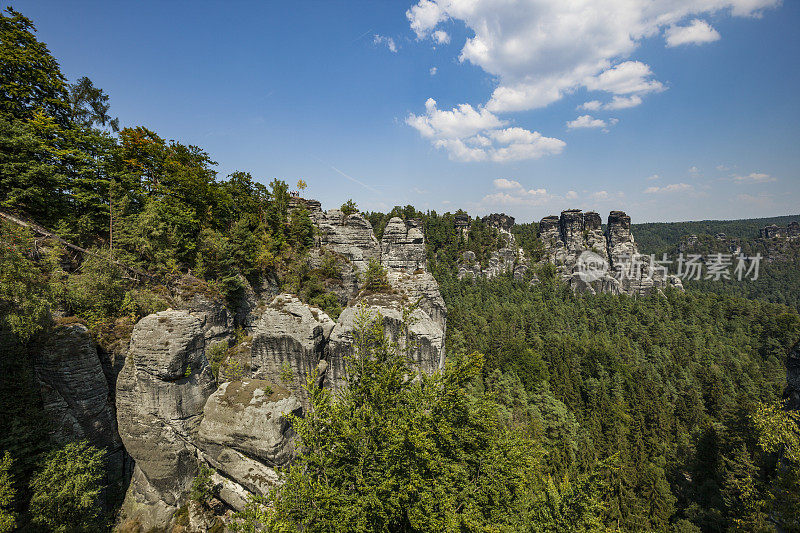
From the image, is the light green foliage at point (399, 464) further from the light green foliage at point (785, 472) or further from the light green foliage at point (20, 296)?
the light green foliage at point (785, 472)

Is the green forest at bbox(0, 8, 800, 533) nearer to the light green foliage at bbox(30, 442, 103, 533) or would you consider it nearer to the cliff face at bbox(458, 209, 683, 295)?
the light green foliage at bbox(30, 442, 103, 533)

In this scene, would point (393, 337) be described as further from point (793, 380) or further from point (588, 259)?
point (588, 259)

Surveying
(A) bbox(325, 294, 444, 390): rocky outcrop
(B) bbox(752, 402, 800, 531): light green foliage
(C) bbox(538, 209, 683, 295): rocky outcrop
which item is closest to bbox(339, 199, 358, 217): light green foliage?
(A) bbox(325, 294, 444, 390): rocky outcrop

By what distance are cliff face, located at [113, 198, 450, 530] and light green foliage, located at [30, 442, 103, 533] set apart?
1.81 m

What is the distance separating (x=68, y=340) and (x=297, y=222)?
18299mm

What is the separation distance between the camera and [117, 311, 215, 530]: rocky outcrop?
13.0 metres

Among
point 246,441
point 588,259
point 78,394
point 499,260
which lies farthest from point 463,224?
point 78,394

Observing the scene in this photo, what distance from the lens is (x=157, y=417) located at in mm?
13258

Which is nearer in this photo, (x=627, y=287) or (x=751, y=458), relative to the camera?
(x=751, y=458)

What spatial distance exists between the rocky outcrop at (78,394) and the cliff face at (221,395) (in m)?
1.05

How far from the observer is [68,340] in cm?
1250

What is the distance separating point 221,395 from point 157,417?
2741 mm

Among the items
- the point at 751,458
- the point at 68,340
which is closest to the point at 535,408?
the point at 751,458

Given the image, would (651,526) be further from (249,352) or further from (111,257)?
(111,257)
